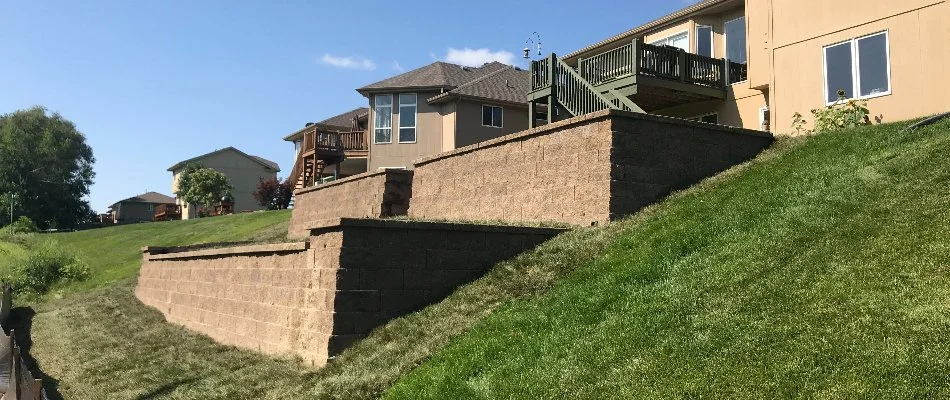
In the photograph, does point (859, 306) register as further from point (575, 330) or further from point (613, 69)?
point (613, 69)

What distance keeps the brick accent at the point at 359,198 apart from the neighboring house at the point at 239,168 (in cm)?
5033

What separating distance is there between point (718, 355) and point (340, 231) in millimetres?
4857

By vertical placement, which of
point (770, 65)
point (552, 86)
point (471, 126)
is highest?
point (471, 126)

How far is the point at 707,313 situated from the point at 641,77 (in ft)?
38.4

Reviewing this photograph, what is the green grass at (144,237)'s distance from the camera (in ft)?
95.2

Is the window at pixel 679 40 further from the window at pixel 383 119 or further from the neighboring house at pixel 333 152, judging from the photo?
the neighboring house at pixel 333 152

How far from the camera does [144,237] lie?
41656 mm

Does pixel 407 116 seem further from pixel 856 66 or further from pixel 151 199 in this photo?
pixel 151 199

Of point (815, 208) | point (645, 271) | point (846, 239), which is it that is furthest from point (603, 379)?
point (815, 208)

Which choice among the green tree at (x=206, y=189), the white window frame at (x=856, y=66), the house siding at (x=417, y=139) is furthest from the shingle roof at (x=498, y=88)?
the green tree at (x=206, y=189)

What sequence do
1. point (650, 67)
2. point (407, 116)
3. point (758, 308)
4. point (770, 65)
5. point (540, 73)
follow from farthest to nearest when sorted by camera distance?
point (407, 116)
point (540, 73)
point (650, 67)
point (770, 65)
point (758, 308)

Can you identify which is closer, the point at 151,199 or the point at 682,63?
the point at 682,63

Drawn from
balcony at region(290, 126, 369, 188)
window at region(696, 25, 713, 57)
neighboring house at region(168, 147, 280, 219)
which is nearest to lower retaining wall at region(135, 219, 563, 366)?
window at region(696, 25, 713, 57)

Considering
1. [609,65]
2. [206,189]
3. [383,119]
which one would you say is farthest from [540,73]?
[206,189]
